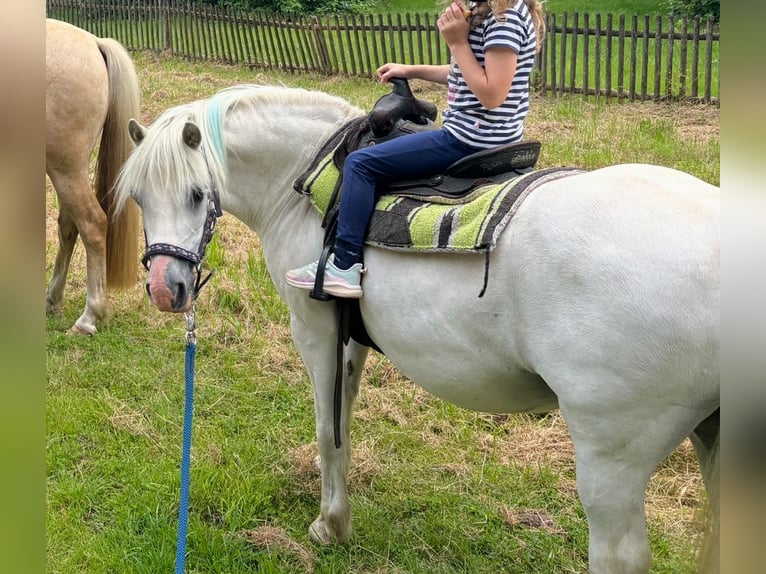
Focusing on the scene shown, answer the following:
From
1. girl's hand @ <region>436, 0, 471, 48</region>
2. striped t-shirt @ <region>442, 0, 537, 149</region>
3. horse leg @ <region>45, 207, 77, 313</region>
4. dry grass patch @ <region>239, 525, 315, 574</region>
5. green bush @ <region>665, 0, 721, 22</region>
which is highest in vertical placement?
green bush @ <region>665, 0, 721, 22</region>

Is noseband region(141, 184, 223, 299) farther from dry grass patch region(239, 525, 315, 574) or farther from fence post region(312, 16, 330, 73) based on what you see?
fence post region(312, 16, 330, 73)

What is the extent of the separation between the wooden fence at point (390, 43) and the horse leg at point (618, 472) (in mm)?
5896

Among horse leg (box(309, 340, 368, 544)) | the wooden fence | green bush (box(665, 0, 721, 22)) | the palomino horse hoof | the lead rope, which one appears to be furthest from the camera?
green bush (box(665, 0, 721, 22))

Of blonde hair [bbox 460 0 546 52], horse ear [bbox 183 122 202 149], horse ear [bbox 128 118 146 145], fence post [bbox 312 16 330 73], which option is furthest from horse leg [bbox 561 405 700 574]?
fence post [bbox 312 16 330 73]

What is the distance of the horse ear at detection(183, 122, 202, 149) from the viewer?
2637mm

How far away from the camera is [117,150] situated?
17.3 feet

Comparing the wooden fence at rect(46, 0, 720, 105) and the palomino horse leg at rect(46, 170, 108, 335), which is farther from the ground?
the wooden fence at rect(46, 0, 720, 105)

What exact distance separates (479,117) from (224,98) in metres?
1.08

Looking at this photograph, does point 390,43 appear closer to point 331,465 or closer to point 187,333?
point 331,465

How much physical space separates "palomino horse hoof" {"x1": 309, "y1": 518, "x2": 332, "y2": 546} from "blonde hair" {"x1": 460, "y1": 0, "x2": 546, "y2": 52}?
219 centimetres

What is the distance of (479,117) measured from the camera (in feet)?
8.21

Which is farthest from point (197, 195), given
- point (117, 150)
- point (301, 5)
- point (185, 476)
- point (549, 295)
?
point (301, 5)

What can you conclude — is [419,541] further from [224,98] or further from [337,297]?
[224,98]
